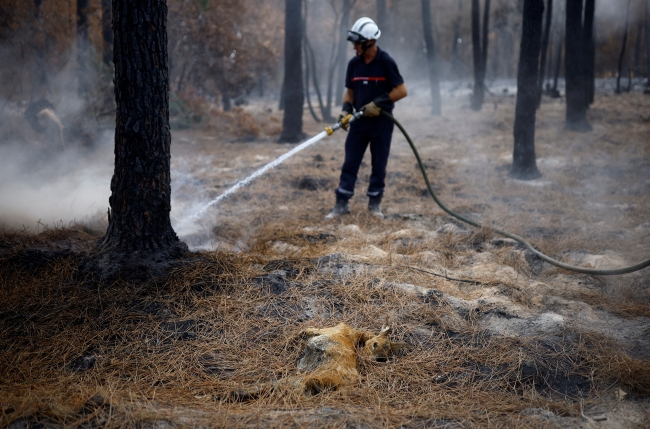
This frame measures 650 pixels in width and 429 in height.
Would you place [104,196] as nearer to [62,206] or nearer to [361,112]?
[62,206]

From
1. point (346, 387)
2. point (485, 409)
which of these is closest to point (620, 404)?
point (485, 409)

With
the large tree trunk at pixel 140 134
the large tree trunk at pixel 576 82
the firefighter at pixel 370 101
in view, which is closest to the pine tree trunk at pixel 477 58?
the large tree trunk at pixel 576 82

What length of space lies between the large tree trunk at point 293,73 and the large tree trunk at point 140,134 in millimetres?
8312

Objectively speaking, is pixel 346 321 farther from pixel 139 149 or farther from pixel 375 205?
pixel 375 205

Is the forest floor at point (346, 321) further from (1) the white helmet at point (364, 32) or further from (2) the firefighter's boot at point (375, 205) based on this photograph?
(1) the white helmet at point (364, 32)

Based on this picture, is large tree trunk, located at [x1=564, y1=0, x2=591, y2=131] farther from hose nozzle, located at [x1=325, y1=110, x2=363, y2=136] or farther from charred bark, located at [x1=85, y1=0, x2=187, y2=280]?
charred bark, located at [x1=85, y1=0, x2=187, y2=280]

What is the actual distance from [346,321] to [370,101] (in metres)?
3.13

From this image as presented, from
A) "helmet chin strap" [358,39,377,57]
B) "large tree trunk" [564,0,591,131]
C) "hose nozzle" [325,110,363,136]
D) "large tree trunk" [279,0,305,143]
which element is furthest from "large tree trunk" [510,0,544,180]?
"large tree trunk" [279,0,305,143]

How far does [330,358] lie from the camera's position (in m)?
2.43

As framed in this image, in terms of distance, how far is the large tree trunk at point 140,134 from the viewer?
3.08 metres

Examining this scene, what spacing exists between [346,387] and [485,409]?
634mm

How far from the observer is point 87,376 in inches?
94.2

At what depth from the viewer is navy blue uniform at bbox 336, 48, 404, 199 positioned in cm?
529

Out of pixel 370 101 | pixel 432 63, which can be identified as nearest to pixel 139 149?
pixel 370 101
